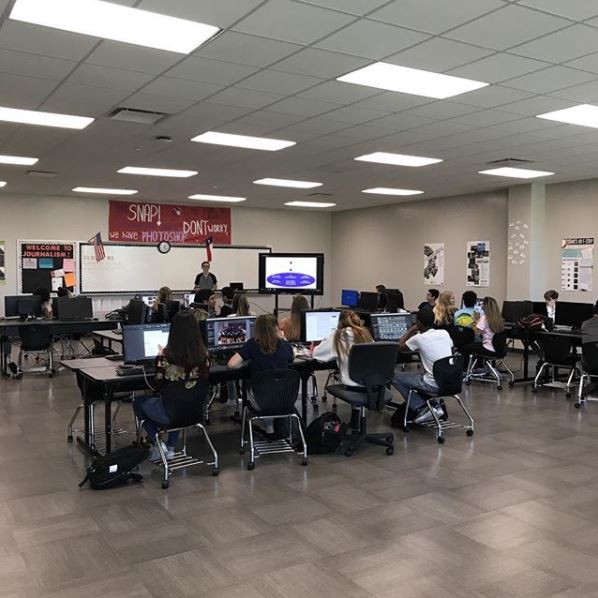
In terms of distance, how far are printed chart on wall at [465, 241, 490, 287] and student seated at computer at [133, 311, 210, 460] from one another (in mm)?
8359

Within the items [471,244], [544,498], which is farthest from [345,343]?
[471,244]

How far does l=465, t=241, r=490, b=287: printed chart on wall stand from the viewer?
11.8 metres

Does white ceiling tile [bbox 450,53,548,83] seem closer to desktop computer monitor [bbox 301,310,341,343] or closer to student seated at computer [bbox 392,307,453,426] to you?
student seated at computer [bbox 392,307,453,426]

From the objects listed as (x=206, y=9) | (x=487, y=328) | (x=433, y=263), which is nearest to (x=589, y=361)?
(x=487, y=328)

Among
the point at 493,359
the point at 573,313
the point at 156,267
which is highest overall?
the point at 156,267

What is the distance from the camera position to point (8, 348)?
905cm

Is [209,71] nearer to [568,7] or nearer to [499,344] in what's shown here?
[568,7]

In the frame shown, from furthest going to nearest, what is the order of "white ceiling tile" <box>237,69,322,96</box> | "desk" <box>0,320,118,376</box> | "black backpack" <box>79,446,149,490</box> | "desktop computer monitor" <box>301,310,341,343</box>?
"desk" <box>0,320,118,376</box> → "desktop computer monitor" <box>301,310,341,343</box> → "white ceiling tile" <box>237,69,322,96</box> → "black backpack" <box>79,446,149,490</box>

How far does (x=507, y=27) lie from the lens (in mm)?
3785

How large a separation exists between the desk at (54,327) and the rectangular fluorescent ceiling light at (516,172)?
19.5 feet

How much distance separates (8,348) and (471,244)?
817 cm

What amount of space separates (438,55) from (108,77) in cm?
240

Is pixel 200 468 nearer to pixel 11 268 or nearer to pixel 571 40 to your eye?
pixel 571 40

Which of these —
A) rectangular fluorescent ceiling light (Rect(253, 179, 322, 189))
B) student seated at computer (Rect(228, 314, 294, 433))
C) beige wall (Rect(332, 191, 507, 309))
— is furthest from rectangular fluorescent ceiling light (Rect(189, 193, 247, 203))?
student seated at computer (Rect(228, 314, 294, 433))
